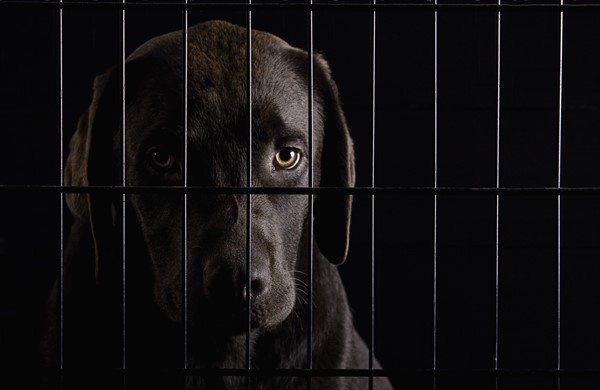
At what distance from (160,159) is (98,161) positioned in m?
0.21

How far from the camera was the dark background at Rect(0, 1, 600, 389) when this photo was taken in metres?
3.10

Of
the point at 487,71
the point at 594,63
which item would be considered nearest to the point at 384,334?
the point at 487,71

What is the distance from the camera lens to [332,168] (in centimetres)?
226

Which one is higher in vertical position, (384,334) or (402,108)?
(402,108)

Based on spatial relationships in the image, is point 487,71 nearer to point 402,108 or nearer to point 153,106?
point 402,108

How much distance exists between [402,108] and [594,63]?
0.75 meters

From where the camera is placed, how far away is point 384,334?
126 inches

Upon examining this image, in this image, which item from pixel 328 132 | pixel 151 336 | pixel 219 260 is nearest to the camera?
pixel 219 260

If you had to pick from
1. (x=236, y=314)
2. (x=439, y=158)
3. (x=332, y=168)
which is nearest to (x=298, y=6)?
(x=236, y=314)

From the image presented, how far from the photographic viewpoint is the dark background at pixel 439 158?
3100 mm

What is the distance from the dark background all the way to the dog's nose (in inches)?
54.7

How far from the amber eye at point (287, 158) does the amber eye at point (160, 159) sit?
261mm

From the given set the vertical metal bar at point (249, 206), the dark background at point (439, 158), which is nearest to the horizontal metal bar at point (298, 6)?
the vertical metal bar at point (249, 206)

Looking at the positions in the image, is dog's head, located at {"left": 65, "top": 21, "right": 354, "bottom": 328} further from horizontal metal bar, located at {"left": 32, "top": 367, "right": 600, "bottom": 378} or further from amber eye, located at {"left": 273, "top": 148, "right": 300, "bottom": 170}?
horizontal metal bar, located at {"left": 32, "top": 367, "right": 600, "bottom": 378}
